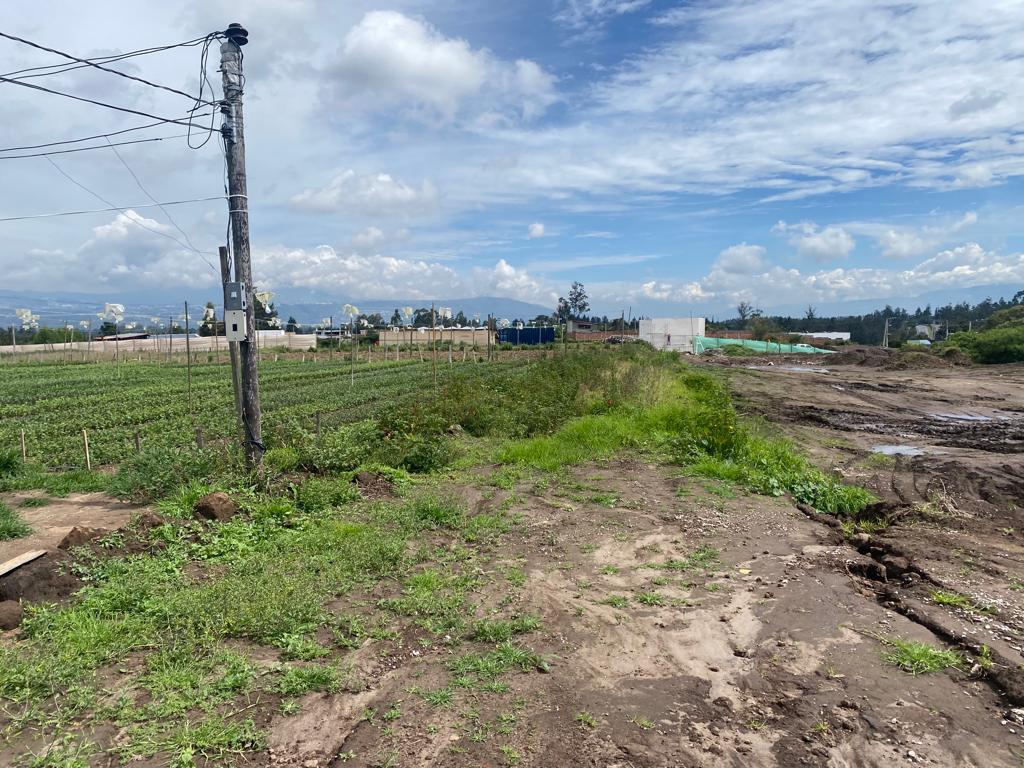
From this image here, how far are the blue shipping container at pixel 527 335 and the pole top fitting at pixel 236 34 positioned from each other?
41229 mm

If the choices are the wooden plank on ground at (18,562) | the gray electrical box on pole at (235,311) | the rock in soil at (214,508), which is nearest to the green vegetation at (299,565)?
the rock in soil at (214,508)

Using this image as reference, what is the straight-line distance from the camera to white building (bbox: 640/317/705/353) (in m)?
59.0

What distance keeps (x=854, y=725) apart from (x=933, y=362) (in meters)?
43.0

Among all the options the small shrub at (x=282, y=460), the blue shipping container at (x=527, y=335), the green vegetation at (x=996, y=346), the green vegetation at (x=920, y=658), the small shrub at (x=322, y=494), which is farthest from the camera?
the blue shipping container at (x=527, y=335)

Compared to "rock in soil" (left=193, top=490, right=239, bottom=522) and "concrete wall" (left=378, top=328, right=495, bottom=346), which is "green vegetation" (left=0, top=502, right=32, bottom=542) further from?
"concrete wall" (left=378, top=328, right=495, bottom=346)

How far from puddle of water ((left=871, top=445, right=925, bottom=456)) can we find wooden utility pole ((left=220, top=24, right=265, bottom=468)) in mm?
11986

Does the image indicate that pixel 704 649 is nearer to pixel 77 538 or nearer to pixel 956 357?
pixel 77 538

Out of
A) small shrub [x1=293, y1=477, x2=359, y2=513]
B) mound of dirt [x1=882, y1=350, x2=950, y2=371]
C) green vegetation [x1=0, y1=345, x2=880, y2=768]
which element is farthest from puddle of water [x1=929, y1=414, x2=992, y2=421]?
mound of dirt [x1=882, y1=350, x2=950, y2=371]

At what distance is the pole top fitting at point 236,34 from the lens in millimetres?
8266

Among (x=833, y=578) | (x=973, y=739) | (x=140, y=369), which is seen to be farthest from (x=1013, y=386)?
(x=140, y=369)

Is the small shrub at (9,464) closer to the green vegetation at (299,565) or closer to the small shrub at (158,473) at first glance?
the green vegetation at (299,565)

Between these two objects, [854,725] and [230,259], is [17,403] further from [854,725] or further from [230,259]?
[854,725]

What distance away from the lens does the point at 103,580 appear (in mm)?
5391

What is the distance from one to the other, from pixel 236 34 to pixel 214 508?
6115mm
